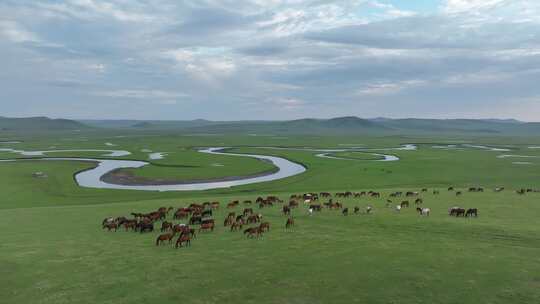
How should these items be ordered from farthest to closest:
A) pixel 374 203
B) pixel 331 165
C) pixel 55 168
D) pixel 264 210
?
pixel 331 165 < pixel 55 168 < pixel 374 203 < pixel 264 210

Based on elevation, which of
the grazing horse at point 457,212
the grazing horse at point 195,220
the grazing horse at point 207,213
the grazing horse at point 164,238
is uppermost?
the grazing horse at point 457,212

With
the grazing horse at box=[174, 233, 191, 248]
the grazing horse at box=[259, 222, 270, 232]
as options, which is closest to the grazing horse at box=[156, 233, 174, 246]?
the grazing horse at box=[174, 233, 191, 248]

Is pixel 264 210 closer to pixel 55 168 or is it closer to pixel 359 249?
pixel 359 249

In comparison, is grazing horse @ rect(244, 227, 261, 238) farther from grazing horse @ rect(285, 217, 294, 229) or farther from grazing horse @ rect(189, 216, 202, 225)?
grazing horse @ rect(189, 216, 202, 225)

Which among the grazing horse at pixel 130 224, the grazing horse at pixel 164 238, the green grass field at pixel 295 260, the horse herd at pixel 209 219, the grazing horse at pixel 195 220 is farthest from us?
the grazing horse at pixel 195 220

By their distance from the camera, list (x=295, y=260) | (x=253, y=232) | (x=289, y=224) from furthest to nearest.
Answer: (x=289, y=224), (x=253, y=232), (x=295, y=260)

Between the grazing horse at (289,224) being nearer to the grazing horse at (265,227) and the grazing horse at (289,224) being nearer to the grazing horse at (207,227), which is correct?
the grazing horse at (265,227)

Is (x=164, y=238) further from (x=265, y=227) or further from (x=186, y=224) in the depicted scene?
(x=265, y=227)

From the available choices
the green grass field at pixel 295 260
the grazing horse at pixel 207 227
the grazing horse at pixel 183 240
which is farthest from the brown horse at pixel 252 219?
the grazing horse at pixel 183 240

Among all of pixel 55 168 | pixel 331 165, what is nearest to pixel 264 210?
pixel 331 165

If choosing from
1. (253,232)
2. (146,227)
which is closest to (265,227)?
(253,232)

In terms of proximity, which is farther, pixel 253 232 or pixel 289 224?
pixel 289 224
